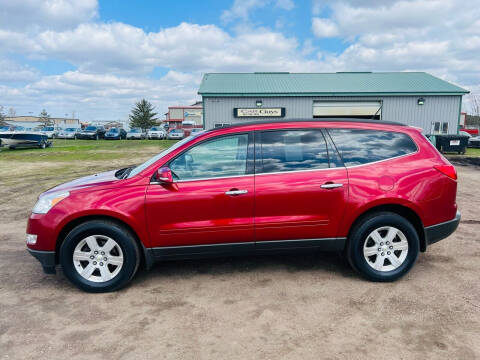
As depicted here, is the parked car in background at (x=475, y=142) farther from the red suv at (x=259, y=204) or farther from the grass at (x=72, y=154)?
the red suv at (x=259, y=204)

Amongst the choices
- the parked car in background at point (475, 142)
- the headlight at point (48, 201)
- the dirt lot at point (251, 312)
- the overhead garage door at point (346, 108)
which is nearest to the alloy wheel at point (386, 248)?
the dirt lot at point (251, 312)

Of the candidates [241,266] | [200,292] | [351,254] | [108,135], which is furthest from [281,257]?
[108,135]

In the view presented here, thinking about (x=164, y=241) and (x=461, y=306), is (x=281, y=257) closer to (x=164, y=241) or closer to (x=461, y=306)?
(x=164, y=241)

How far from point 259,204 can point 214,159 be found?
67 centimetres

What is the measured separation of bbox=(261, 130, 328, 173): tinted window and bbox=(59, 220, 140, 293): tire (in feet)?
5.31

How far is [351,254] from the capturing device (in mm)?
3697

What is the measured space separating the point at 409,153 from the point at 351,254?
128 cm

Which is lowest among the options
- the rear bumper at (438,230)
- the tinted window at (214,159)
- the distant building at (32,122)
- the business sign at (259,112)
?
the rear bumper at (438,230)

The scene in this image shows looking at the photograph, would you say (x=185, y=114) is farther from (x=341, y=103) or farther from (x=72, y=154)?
(x=72, y=154)

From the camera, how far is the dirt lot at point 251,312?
2.63m

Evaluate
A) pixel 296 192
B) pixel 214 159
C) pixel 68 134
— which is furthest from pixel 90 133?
pixel 296 192

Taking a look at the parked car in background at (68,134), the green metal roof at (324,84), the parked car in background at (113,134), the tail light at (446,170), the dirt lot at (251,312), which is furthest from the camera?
the parked car in background at (68,134)

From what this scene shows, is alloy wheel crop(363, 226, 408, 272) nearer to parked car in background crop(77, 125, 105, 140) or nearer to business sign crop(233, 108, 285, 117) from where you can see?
business sign crop(233, 108, 285, 117)

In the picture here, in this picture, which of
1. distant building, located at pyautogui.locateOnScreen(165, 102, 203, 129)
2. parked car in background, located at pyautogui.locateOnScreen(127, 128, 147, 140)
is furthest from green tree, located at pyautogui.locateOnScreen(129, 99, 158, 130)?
parked car in background, located at pyautogui.locateOnScreen(127, 128, 147, 140)
